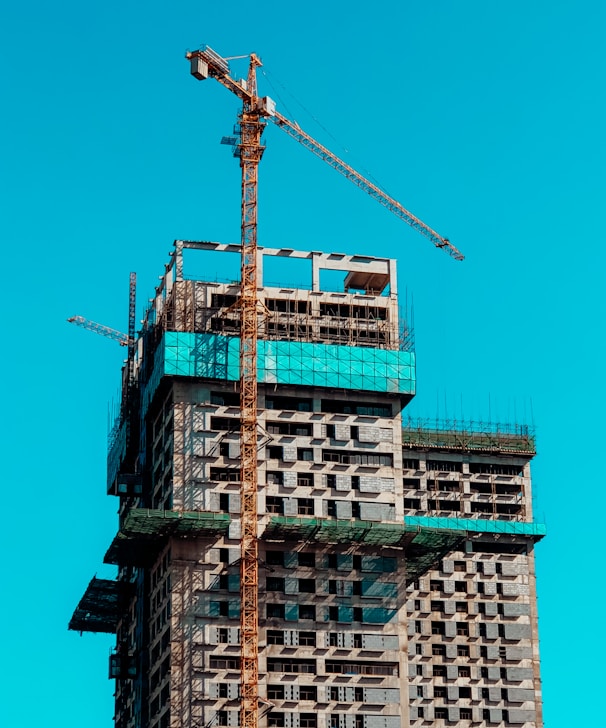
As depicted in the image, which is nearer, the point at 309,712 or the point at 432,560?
the point at 309,712

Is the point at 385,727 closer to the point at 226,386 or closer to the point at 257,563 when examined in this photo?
the point at 257,563

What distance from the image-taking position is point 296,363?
190500 millimetres

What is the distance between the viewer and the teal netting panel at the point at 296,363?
619ft

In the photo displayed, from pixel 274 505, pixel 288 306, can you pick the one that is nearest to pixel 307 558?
pixel 274 505

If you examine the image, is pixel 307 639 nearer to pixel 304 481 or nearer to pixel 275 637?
pixel 275 637

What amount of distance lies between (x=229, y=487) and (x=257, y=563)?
840cm

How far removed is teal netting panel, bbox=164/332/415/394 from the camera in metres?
189

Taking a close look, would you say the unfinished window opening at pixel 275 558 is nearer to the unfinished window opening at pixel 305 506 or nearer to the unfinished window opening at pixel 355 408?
the unfinished window opening at pixel 305 506

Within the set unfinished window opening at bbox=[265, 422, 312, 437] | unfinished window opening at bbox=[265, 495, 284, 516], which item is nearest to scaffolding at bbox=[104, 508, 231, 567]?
unfinished window opening at bbox=[265, 495, 284, 516]

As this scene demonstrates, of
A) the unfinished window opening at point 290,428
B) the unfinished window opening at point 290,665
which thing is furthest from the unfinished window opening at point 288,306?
the unfinished window opening at point 290,665

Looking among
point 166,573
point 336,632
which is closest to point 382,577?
point 336,632

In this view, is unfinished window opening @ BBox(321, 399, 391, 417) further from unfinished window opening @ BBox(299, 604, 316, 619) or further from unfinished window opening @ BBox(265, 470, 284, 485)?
unfinished window opening @ BBox(299, 604, 316, 619)

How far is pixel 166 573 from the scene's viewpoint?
18525 cm

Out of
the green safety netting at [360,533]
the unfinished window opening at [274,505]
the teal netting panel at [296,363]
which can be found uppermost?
the teal netting panel at [296,363]
